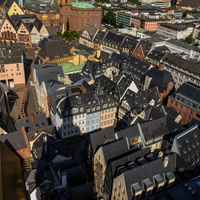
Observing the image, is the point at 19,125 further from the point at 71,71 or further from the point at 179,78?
the point at 179,78

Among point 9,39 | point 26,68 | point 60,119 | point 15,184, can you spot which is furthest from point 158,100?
point 9,39

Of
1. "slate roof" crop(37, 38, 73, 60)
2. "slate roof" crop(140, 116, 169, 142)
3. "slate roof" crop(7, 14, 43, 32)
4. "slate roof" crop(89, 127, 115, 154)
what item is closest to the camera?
"slate roof" crop(89, 127, 115, 154)

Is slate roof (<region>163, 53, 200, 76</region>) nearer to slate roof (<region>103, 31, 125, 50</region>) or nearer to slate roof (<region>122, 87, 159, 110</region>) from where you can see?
slate roof (<region>122, 87, 159, 110</region>)

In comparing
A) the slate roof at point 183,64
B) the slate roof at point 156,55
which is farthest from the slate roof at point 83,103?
the slate roof at point 156,55

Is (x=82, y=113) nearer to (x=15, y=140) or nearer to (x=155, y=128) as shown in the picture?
(x=15, y=140)

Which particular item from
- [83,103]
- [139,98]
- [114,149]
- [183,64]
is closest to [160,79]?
[139,98]

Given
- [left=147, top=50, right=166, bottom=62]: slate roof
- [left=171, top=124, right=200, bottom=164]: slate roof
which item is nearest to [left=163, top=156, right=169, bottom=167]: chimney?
[left=171, top=124, right=200, bottom=164]: slate roof
